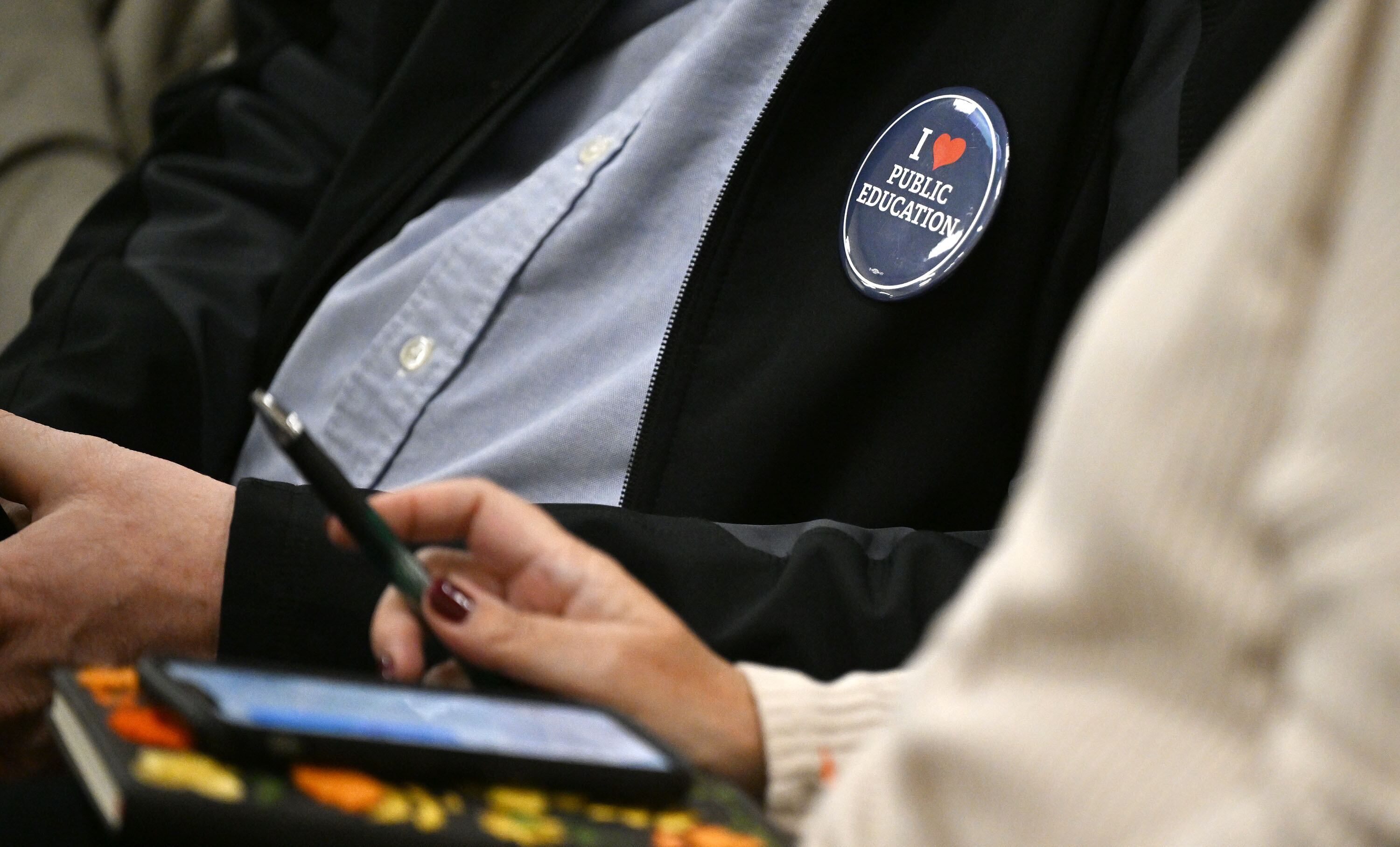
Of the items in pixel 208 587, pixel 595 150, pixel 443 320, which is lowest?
pixel 208 587

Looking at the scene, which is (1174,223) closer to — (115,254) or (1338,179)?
(1338,179)

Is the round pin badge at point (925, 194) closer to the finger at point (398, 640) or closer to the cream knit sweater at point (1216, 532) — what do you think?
the finger at point (398, 640)

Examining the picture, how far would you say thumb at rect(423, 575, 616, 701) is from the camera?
0.43 metres

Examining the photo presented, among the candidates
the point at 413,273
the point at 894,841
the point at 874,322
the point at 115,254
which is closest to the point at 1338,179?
the point at 894,841

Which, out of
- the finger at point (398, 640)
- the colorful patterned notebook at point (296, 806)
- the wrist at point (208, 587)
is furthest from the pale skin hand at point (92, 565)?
the colorful patterned notebook at point (296, 806)

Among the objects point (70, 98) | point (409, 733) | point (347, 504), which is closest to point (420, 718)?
point (409, 733)

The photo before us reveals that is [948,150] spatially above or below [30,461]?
above

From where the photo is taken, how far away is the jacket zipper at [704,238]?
738 millimetres

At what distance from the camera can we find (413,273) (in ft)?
2.81

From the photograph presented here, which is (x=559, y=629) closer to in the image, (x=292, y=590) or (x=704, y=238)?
(x=292, y=590)

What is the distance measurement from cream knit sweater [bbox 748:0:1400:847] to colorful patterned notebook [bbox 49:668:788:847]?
0.26 feet

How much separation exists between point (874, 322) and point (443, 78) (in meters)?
0.42

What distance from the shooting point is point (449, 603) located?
444 mm

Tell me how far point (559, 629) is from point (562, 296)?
40 cm
